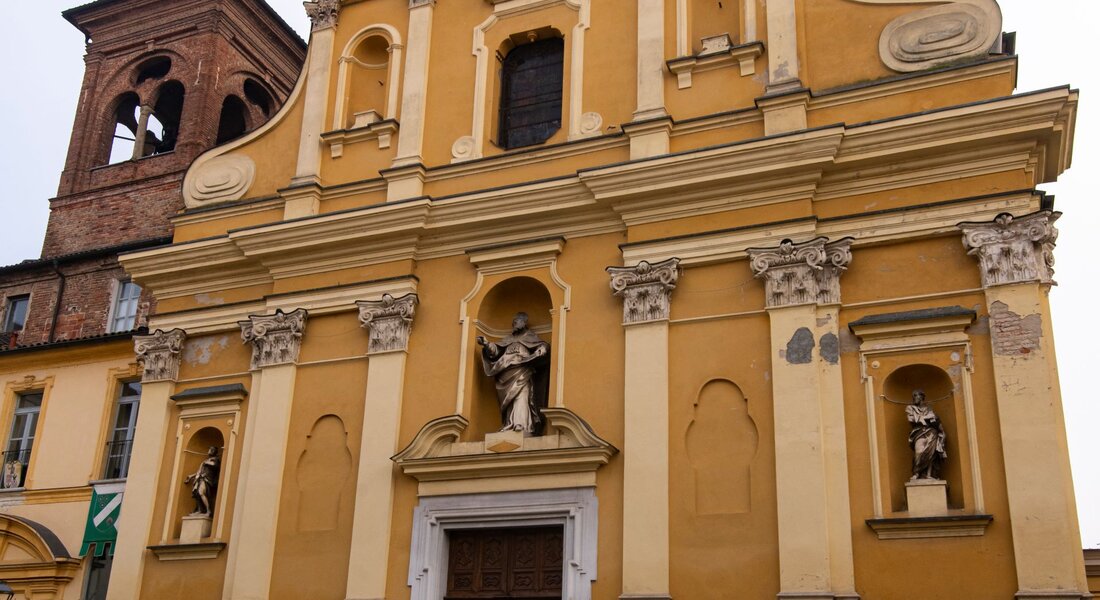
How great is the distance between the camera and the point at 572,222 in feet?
44.7

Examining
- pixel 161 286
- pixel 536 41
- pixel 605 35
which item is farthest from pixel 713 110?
pixel 161 286

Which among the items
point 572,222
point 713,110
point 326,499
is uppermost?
point 713,110

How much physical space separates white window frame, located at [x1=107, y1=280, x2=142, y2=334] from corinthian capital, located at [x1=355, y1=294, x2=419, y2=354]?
23.4 ft

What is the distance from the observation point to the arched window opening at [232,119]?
22688mm

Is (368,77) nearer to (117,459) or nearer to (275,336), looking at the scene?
(275,336)

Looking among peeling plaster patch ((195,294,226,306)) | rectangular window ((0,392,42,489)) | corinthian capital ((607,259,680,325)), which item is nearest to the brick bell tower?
rectangular window ((0,392,42,489))

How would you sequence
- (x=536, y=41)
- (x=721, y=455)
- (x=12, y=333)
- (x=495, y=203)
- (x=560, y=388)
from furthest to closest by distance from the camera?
(x=12, y=333) → (x=536, y=41) → (x=495, y=203) → (x=560, y=388) → (x=721, y=455)

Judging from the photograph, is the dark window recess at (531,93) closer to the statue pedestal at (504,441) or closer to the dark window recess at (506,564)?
the statue pedestal at (504,441)

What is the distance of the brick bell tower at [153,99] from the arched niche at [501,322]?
860cm

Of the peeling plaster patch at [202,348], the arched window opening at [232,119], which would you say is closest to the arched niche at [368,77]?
the peeling plaster patch at [202,348]

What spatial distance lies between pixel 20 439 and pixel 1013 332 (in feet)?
48.6

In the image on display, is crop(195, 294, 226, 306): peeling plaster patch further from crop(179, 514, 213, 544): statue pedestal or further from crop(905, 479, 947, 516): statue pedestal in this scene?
crop(905, 479, 947, 516): statue pedestal

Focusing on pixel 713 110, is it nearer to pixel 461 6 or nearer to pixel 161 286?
pixel 461 6

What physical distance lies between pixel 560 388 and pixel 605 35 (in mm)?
4519
